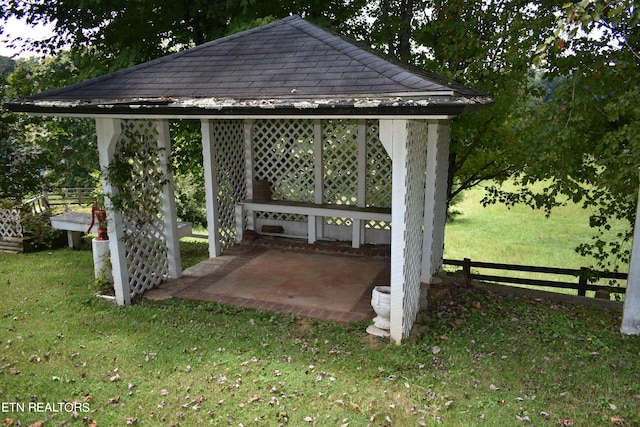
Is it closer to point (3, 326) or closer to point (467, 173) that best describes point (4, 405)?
point (3, 326)

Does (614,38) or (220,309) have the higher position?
(614,38)

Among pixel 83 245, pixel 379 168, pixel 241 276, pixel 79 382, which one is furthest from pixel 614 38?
pixel 83 245

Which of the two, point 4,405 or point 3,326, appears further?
point 3,326

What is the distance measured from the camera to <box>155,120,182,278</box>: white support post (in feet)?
19.0

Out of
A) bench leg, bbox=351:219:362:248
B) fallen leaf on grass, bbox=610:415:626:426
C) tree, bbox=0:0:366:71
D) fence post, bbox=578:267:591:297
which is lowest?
fence post, bbox=578:267:591:297

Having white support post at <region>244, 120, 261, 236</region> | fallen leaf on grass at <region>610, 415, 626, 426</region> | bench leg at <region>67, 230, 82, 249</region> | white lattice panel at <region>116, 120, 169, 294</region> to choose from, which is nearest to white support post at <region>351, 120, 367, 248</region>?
white support post at <region>244, 120, 261, 236</region>

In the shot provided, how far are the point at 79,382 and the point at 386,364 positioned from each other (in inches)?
104

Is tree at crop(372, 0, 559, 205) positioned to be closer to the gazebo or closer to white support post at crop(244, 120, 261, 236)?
the gazebo

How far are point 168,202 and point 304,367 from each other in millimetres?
3067

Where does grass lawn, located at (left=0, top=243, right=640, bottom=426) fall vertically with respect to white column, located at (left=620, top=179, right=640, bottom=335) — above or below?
below

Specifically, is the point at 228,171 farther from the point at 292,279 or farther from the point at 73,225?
the point at 73,225

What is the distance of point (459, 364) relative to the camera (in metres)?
4.09

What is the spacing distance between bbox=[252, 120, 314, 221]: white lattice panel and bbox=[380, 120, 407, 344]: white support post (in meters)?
3.74

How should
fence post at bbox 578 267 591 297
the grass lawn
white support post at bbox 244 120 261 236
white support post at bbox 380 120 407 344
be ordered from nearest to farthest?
the grass lawn → white support post at bbox 380 120 407 344 → fence post at bbox 578 267 591 297 → white support post at bbox 244 120 261 236
